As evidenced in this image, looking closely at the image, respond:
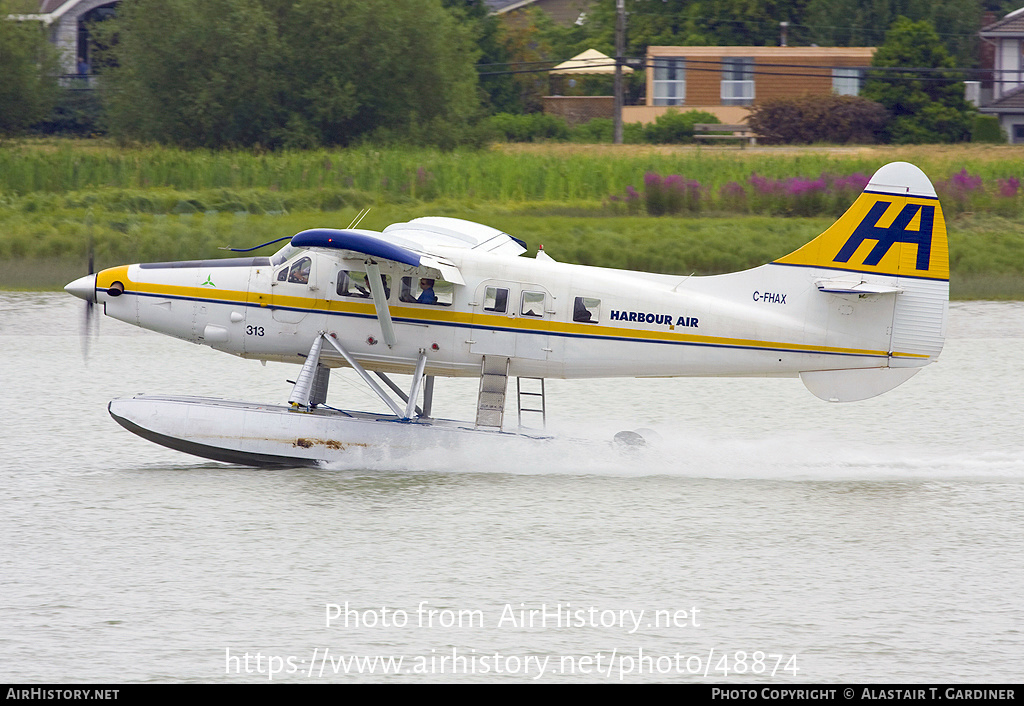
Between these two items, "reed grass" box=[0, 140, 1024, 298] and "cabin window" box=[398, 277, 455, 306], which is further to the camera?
"reed grass" box=[0, 140, 1024, 298]

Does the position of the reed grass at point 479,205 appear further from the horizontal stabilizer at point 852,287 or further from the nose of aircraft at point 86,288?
the horizontal stabilizer at point 852,287

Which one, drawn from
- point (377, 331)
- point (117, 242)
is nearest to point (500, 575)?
point (377, 331)

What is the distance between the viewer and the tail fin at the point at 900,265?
39.0 ft

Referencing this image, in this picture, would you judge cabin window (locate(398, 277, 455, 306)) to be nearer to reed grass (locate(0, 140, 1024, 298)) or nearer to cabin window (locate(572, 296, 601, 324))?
cabin window (locate(572, 296, 601, 324))

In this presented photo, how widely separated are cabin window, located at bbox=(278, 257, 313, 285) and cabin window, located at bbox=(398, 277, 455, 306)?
2.94 ft

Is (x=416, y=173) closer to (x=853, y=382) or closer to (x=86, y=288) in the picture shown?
(x=86, y=288)

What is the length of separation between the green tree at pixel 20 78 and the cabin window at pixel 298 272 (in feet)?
102

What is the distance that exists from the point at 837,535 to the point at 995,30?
46110 mm

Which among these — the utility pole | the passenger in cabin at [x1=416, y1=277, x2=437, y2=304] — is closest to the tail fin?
the passenger in cabin at [x1=416, y1=277, x2=437, y2=304]

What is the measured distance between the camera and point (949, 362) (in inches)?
742

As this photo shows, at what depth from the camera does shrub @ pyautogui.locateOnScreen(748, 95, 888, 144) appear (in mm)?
45500

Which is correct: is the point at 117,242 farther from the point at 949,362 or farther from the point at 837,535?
the point at 837,535

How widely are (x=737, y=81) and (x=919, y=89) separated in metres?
8.44

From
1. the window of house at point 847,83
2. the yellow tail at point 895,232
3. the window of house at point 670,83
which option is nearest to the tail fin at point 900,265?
the yellow tail at point 895,232
